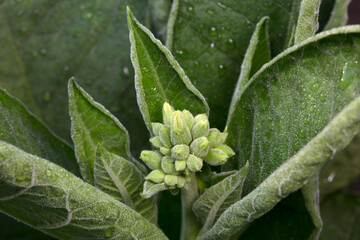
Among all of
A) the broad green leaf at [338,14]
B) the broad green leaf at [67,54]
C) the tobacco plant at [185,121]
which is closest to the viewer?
the tobacco plant at [185,121]

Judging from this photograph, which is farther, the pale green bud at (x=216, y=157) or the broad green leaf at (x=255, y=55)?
the broad green leaf at (x=255, y=55)

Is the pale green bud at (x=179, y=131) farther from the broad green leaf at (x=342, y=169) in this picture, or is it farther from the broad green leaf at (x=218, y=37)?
the broad green leaf at (x=342, y=169)

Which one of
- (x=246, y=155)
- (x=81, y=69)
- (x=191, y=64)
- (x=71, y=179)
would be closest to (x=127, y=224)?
(x=71, y=179)

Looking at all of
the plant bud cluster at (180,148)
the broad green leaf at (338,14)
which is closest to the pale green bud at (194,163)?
the plant bud cluster at (180,148)

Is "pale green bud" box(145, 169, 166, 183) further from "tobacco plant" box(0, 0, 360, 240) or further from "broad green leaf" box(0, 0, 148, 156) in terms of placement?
"broad green leaf" box(0, 0, 148, 156)

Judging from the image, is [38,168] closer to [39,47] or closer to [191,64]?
[191,64]

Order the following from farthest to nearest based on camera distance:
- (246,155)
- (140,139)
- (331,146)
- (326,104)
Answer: (140,139) < (246,155) < (326,104) < (331,146)

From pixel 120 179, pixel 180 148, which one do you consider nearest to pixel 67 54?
pixel 120 179

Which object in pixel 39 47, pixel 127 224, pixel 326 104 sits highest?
pixel 39 47
